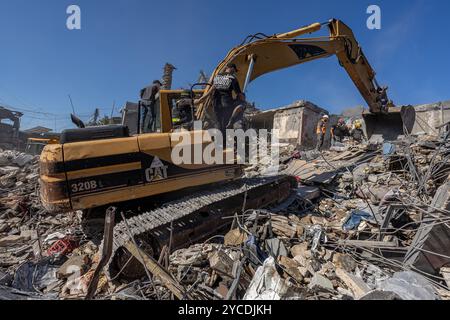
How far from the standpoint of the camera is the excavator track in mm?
2836

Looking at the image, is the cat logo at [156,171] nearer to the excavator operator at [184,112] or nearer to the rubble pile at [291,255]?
the excavator operator at [184,112]

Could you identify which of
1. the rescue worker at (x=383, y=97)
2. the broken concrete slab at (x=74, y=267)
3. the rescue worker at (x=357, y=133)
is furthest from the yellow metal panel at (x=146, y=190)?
the rescue worker at (x=357, y=133)

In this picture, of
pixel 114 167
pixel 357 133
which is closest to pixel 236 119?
pixel 114 167

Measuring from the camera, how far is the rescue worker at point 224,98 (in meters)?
4.11

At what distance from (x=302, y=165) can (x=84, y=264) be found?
566cm

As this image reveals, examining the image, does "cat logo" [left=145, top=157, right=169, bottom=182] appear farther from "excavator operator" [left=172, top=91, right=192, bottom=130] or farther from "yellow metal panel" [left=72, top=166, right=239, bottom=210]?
"excavator operator" [left=172, top=91, right=192, bottom=130]

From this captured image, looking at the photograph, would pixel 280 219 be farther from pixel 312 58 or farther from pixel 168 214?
pixel 312 58

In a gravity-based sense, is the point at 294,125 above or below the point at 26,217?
above

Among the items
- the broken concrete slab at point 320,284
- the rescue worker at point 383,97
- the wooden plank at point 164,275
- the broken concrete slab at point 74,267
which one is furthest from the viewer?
the rescue worker at point 383,97

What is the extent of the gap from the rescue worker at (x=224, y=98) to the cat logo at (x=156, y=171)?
116cm

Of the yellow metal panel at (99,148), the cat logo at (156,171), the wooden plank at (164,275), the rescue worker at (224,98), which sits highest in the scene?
the rescue worker at (224,98)

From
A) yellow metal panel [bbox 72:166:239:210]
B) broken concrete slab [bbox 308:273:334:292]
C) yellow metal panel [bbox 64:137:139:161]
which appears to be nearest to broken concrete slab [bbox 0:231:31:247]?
yellow metal panel [bbox 72:166:239:210]
